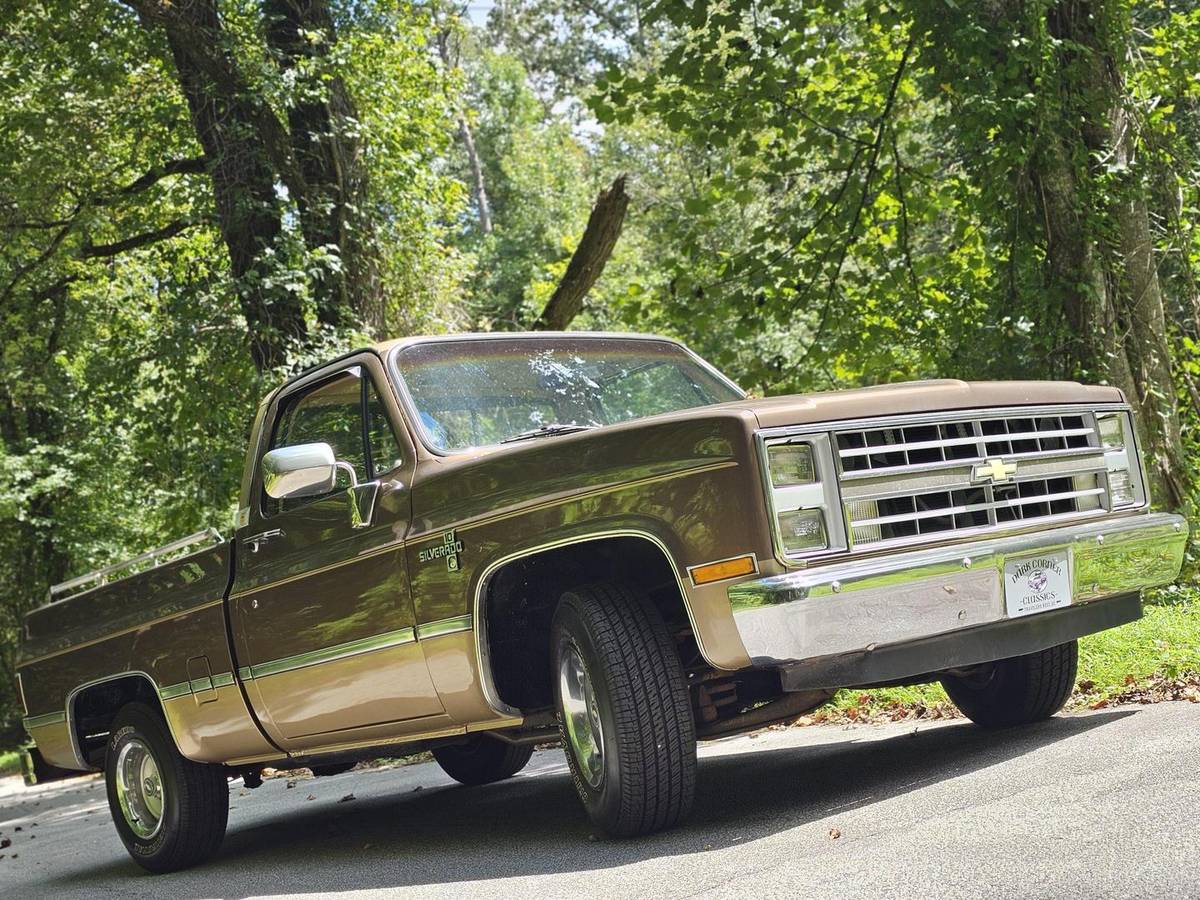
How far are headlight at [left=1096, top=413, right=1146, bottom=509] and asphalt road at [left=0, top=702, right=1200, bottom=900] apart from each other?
2.94 feet

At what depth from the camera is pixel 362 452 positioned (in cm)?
626

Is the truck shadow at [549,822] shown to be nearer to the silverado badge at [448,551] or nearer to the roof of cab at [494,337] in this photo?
the silverado badge at [448,551]

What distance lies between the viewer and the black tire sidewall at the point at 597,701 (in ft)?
16.4

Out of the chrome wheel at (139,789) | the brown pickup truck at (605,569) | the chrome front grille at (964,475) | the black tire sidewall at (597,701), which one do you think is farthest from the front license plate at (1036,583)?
the chrome wheel at (139,789)

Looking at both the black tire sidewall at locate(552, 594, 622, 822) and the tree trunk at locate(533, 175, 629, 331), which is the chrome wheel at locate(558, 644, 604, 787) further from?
the tree trunk at locate(533, 175, 629, 331)

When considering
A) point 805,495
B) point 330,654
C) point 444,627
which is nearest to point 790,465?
point 805,495

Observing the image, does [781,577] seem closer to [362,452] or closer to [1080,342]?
[362,452]

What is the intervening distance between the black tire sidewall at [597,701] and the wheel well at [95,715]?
334 cm

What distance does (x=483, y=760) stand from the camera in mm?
8734

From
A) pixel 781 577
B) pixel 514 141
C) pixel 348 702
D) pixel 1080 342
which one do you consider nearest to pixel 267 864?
pixel 348 702

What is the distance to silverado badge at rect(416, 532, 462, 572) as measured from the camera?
5520 mm

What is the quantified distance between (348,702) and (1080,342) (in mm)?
6875

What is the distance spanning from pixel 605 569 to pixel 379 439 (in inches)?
50.9

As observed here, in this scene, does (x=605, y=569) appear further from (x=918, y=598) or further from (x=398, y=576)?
(x=918, y=598)
